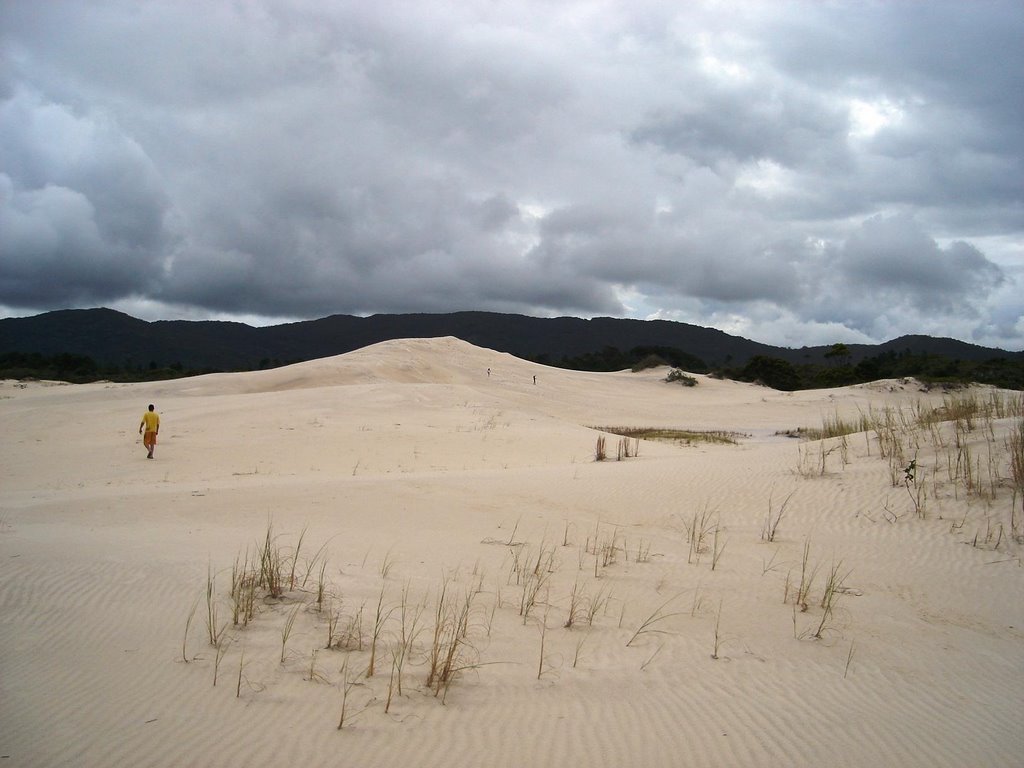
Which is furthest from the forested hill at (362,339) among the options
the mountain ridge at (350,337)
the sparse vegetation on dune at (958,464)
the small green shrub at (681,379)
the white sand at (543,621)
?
the white sand at (543,621)

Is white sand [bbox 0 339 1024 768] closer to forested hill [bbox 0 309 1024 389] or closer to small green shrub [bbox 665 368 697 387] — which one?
small green shrub [bbox 665 368 697 387]

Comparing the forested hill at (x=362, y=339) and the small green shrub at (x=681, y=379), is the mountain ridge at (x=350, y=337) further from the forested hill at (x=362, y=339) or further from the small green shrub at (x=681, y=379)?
the small green shrub at (x=681, y=379)

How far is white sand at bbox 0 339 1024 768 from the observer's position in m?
3.20

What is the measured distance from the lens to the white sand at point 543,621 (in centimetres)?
320

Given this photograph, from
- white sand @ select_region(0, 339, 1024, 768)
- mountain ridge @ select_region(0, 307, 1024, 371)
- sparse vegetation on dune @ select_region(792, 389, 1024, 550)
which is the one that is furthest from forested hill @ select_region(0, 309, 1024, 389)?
white sand @ select_region(0, 339, 1024, 768)

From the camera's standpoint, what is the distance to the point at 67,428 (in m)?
19.2

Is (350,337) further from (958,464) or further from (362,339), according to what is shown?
(958,464)

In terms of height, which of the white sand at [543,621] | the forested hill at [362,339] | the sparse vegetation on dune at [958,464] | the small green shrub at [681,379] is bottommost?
the white sand at [543,621]

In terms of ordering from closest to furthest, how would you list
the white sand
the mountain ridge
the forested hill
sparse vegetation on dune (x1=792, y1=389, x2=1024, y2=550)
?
the white sand
sparse vegetation on dune (x1=792, y1=389, x2=1024, y2=550)
the forested hill
the mountain ridge

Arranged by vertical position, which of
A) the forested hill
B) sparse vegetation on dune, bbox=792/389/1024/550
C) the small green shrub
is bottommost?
sparse vegetation on dune, bbox=792/389/1024/550

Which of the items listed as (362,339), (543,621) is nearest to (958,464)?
(543,621)

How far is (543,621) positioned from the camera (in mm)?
4656

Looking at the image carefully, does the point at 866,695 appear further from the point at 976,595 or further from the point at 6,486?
the point at 6,486

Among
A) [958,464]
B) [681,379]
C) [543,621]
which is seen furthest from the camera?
[681,379]
